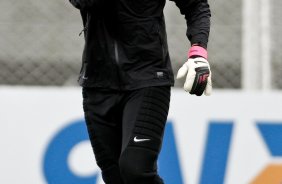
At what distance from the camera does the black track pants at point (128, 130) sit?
10.3 ft

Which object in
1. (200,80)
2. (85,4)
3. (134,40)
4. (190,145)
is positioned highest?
(85,4)

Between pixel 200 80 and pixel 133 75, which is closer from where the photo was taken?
pixel 200 80

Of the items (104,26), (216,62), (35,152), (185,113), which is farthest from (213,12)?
(104,26)

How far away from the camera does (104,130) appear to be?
3398 millimetres

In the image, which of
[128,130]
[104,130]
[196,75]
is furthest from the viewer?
[104,130]

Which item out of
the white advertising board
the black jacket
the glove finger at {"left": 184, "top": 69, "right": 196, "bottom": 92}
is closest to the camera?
the glove finger at {"left": 184, "top": 69, "right": 196, "bottom": 92}

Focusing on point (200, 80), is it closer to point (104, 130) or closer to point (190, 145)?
point (104, 130)

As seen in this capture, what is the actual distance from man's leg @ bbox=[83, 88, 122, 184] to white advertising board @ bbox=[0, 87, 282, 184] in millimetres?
1621

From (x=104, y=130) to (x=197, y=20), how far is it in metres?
0.62

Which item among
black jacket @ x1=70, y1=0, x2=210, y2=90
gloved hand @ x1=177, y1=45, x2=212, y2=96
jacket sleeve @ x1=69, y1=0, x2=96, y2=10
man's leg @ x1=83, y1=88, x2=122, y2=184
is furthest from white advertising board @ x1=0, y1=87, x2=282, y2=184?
jacket sleeve @ x1=69, y1=0, x2=96, y2=10

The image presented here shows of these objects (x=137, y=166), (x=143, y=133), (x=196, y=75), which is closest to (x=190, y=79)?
(x=196, y=75)

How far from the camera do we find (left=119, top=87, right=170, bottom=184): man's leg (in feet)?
10.3

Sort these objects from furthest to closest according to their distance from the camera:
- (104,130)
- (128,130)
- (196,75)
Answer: (104,130) < (128,130) < (196,75)

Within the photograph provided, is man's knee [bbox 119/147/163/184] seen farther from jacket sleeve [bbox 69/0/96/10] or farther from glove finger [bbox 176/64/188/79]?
jacket sleeve [bbox 69/0/96/10]
